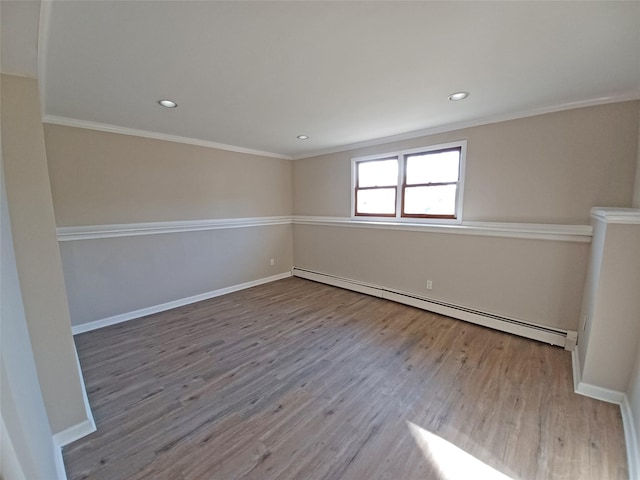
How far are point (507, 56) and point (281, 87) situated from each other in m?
1.58

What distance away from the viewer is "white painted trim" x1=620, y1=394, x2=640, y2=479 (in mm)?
1402

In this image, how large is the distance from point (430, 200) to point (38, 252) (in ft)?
12.4

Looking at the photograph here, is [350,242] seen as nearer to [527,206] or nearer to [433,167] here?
[433,167]

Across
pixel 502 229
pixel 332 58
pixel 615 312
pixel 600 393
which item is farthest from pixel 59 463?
pixel 502 229

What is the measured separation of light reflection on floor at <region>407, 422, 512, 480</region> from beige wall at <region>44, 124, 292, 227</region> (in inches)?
147

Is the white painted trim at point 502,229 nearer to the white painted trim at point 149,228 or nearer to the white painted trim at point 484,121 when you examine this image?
the white painted trim at point 484,121

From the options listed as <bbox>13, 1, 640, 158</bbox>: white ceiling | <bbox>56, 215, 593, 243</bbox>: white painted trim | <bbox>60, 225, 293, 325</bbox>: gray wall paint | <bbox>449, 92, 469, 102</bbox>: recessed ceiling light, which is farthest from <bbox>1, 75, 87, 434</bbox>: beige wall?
<bbox>449, 92, 469, 102</bbox>: recessed ceiling light

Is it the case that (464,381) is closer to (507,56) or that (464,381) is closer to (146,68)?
(507,56)

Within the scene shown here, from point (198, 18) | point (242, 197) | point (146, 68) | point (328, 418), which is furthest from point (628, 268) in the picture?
point (242, 197)

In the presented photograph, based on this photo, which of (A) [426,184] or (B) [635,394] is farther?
(A) [426,184]

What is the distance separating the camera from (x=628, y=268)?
1846 millimetres

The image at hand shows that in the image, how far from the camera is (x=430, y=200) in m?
3.53

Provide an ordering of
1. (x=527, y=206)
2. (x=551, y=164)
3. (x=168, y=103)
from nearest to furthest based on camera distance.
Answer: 1. (x=168, y=103)
2. (x=551, y=164)
3. (x=527, y=206)

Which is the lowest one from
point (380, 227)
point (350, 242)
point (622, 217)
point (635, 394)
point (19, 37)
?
point (635, 394)
